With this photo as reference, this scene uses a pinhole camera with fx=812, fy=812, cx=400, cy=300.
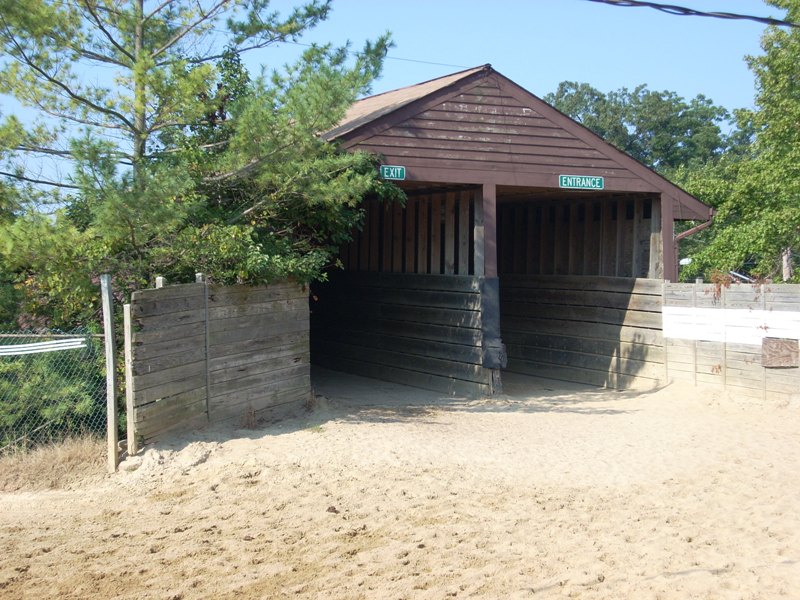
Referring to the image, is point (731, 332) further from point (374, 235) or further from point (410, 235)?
point (374, 235)

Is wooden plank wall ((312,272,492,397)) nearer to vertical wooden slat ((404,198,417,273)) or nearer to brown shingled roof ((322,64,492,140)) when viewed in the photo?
vertical wooden slat ((404,198,417,273))

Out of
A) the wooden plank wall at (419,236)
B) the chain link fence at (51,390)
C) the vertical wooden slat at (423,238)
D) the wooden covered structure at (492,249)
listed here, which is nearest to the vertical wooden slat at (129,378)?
the chain link fence at (51,390)

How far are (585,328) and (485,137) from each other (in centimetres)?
445

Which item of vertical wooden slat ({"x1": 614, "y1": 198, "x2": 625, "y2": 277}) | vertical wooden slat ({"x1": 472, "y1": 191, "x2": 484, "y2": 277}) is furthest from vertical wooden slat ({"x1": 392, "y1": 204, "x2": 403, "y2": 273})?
vertical wooden slat ({"x1": 614, "y1": 198, "x2": 625, "y2": 277})

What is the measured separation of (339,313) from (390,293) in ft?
6.51

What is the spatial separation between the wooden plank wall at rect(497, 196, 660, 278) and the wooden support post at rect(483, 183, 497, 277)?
3387mm

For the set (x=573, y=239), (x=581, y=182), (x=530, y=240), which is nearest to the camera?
(x=581, y=182)

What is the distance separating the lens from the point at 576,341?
15.4 m

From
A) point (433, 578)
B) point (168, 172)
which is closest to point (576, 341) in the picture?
point (168, 172)

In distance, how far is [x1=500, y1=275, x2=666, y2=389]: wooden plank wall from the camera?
13797 mm

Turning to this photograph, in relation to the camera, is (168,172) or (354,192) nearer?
(168,172)

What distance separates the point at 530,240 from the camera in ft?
55.4

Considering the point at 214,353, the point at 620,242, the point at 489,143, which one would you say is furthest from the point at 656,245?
the point at 214,353

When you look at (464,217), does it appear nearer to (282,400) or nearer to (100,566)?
(282,400)
